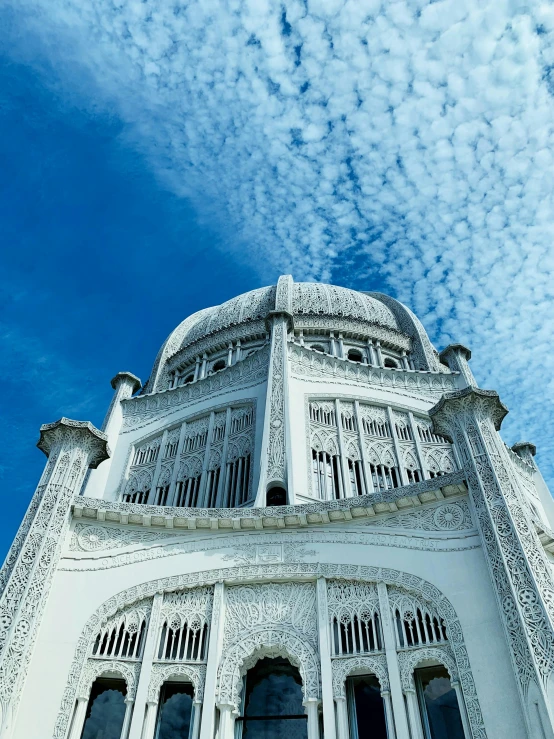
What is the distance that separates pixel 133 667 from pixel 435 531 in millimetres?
5155

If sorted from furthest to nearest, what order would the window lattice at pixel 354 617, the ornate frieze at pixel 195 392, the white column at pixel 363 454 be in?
1. the ornate frieze at pixel 195 392
2. the white column at pixel 363 454
3. the window lattice at pixel 354 617

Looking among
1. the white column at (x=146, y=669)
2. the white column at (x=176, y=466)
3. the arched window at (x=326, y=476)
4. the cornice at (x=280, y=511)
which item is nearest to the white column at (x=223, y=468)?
the white column at (x=176, y=466)

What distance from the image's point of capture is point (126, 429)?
18.5 m

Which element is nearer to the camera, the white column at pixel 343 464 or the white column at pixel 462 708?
the white column at pixel 462 708

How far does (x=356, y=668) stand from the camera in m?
8.93

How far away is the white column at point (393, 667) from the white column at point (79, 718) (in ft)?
14.6

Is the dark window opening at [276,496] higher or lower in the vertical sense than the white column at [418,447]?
lower

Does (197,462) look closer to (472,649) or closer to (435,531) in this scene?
(435,531)

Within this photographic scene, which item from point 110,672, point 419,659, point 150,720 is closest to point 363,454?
point 419,659

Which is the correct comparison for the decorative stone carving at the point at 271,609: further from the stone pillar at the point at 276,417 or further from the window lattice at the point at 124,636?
the stone pillar at the point at 276,417

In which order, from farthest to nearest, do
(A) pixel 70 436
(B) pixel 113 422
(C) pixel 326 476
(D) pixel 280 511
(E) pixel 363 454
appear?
(B) pixel 113 422 < (E) pixel 363 454 < (C) pixel 326 476 < (A) pixel 70 436 < (D) pixel 280 511

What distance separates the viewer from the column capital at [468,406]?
1109 cm

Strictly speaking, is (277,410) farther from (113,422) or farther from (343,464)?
(113,422)

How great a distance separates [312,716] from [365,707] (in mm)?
768
